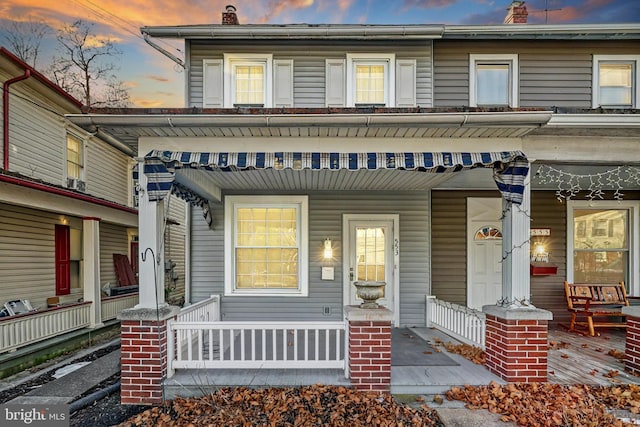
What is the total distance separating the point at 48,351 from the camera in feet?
19.3

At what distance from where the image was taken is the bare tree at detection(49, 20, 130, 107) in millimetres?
10023

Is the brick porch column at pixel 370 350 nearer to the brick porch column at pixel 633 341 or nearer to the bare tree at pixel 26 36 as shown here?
the brick porch column at pixel 633 341

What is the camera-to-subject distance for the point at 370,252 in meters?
6.53

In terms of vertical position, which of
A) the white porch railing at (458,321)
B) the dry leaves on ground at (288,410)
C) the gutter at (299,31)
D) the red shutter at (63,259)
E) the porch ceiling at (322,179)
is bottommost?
the dry leaves on ground at (288,410)

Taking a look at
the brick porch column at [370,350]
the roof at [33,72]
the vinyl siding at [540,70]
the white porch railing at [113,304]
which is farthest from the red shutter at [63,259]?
the vinyl siding at [540,70]

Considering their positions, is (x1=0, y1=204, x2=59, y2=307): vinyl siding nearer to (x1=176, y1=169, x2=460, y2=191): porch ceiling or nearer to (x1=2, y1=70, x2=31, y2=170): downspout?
(x1=2, y1=70, x2=31, y2=170): downspout

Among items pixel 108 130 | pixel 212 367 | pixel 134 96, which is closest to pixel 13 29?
pixel 134 96

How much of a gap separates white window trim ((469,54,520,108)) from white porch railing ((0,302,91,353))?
8600mm

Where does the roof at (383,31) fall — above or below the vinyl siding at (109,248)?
above

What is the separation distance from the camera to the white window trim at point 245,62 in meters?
6.33

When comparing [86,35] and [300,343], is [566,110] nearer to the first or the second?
[300,343]

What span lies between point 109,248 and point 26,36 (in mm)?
5898

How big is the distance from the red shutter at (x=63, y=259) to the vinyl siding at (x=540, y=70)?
8.86m

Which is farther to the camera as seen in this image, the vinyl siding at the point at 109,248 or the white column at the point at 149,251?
the vinyl siding at the point at 109,248
